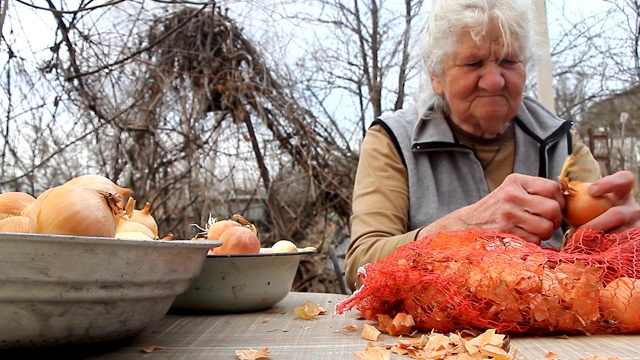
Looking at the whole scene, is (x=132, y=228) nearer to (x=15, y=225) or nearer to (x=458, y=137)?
(x=15, y=225)

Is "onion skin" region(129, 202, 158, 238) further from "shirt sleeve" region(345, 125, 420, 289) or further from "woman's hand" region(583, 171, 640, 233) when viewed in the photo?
"woman's hand" region(583, 171, 640, 233)

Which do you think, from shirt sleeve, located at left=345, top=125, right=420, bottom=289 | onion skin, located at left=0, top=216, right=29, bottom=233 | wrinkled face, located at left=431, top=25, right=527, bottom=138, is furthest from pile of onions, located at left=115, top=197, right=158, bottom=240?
wrinkled face, located at left=431, top=25, right=527, bottom=138

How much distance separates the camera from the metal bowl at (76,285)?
0.52 metres

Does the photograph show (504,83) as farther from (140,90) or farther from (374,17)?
(374,17)

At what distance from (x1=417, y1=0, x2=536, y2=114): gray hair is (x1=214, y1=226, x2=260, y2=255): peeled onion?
0.76m

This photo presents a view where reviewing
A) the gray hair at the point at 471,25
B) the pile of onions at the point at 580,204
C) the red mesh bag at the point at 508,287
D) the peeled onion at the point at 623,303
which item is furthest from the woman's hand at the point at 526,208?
the gray hair at the point at 471,25

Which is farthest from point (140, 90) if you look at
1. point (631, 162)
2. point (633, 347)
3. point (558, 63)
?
point (631, 162)

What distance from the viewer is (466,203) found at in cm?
150

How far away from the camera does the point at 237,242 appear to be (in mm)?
1022

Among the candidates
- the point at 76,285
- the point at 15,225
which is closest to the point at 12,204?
the point at 15,225

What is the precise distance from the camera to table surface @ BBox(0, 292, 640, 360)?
0.65 m

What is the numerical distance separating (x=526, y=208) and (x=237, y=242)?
545 millimetres

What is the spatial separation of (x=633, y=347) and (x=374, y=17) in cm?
377

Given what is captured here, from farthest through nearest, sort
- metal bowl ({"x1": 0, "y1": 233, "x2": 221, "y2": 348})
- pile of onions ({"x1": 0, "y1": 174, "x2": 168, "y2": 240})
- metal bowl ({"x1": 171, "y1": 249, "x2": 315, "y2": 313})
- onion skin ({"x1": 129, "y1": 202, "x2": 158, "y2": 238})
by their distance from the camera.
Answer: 1. metal bowl ({"x1": 171, "y1": 249, "x2": 315, "y2": 313})
2. onion skin ({"x1": 129, "y1": 202, "x2": 158, "y2": 238})
3. pile of onions ({"x1": 0, "y1": 174, "x2": 168, "y2": 240})
4. metal bowl ({"x1": 0, "y1": 233, "x2": 221, "y2": 348})
